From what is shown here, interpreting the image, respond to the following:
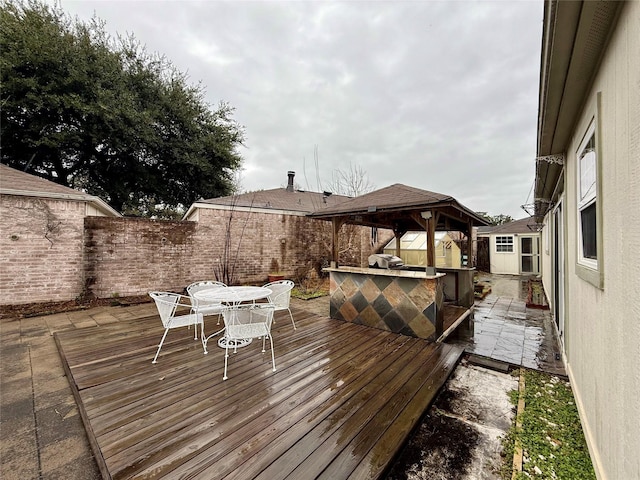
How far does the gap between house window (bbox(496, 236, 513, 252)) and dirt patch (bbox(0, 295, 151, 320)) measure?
55.4ft

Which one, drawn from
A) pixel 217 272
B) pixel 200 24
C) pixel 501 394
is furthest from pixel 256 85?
pixel 501 394

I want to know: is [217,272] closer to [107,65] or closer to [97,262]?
[97,262]

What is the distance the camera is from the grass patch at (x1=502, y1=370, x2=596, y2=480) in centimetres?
181

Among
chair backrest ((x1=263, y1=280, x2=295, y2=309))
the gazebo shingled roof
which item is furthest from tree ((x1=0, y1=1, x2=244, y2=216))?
chair backrest ((x1=263, y1=280, x2=295, y2=309))

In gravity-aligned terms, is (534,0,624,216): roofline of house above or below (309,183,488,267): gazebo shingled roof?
above

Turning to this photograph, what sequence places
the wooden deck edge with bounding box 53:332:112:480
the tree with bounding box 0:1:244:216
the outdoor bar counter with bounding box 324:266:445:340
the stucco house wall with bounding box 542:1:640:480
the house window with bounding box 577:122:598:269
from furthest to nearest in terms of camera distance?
the tree with bounding box 0:1:244:216
the outdoor bar counter with bounding box 324:266:445:340
the house window with bounding box 577:122:598:269
the wooden deck edge with bounding box 53:332:112:480
the stucco house wall with bounding box 542:1:640:480

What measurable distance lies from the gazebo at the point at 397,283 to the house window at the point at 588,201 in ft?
5.49

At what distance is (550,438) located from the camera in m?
2.14

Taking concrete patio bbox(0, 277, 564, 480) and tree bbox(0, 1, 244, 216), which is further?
tree bbox(0, 1, 244, 216)

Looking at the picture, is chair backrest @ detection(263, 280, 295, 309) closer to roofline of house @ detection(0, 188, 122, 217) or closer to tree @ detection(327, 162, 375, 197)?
roofline of house @ detection(0, 188, 122, 217)

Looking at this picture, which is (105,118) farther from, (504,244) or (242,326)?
(504,244)

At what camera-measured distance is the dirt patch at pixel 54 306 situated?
17.9 ft

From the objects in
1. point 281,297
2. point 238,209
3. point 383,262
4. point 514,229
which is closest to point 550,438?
point 383,262

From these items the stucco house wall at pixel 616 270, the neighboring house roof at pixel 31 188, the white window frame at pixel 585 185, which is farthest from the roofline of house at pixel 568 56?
the neighboring house roof at pixel 31 188
